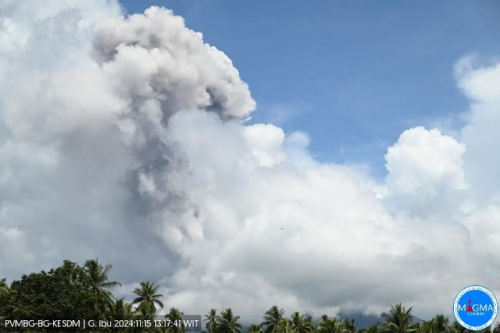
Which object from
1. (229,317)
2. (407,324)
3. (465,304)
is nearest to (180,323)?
(229,317)

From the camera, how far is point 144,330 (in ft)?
207

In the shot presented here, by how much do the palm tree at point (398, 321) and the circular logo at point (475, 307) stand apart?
238ft

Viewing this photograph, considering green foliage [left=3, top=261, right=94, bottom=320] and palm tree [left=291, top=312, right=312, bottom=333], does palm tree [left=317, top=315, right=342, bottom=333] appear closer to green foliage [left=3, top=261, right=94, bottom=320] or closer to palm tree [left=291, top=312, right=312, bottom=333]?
palm tree [left=291, top=312, right=312, bottom=333]

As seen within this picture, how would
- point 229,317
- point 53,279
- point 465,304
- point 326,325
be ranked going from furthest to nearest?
1. point 229,317
2. point 326,325
3. point 53,279
4. point 465,304

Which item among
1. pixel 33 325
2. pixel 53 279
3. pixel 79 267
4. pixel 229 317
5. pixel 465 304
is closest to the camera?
pixel 465 304

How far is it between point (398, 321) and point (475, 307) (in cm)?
7430

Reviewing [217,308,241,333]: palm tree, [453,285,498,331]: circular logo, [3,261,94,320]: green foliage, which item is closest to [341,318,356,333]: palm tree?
[217,308,241,333]: palm tree

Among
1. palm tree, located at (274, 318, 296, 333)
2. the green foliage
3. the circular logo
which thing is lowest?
the circular logo

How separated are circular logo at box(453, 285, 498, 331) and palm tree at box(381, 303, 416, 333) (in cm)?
7258

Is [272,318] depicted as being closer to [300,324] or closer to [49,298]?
[300,324]

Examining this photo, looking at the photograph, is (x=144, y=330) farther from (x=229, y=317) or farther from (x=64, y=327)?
(x=229, y=317)

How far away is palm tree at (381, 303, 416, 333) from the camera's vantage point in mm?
84812

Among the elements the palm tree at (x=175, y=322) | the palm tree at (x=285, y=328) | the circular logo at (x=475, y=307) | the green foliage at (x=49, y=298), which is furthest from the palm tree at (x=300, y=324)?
the circular logo at (x=475, y=307)

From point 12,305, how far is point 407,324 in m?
60.5
